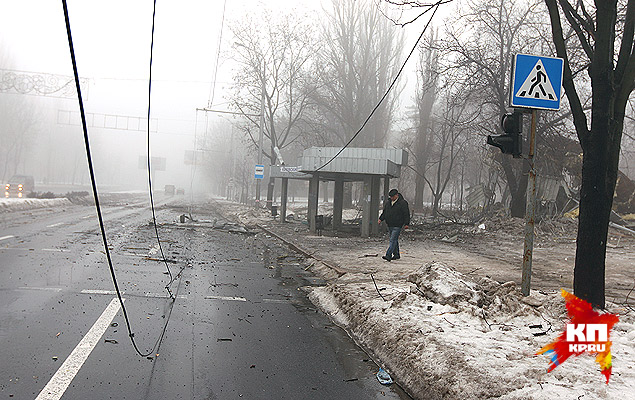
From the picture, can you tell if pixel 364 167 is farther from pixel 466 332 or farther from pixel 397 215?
pixel 466 332

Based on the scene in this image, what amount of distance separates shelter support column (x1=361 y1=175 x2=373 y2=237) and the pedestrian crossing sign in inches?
514

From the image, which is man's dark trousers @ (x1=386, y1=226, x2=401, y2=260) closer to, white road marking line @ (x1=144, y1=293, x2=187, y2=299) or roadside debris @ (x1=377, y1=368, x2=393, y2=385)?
white road marking line @ (x1=144, y1=293, x2=187, y2=299)

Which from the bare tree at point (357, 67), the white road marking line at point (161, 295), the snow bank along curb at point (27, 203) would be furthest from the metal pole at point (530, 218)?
the bare tree at point (357, 67)

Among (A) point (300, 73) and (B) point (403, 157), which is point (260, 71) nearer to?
(A) point (300, 73)

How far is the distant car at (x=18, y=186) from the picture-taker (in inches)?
1427

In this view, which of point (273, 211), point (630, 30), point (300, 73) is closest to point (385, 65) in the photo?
point (300, 73)

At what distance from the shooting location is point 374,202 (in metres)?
20.5

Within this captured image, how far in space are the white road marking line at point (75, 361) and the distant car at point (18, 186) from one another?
3499 cm

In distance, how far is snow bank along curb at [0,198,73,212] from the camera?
24891 mm

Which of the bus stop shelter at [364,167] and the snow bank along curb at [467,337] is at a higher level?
the bus stop shelter at [364,167]

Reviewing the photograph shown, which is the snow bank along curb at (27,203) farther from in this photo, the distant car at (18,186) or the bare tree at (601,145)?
the bare tree at (601,145)

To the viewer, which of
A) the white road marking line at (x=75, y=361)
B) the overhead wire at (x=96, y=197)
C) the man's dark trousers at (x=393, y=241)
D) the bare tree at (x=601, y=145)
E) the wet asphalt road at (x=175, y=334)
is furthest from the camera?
the man's dark trousers at (x=393, y=241)

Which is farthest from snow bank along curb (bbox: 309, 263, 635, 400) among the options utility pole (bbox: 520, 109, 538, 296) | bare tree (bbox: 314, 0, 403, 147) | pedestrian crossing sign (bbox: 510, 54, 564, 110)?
bare tree (bbox: 314, 0, 403, 147)

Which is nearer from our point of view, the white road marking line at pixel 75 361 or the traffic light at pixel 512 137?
the white road marking line at pixel 75 361
